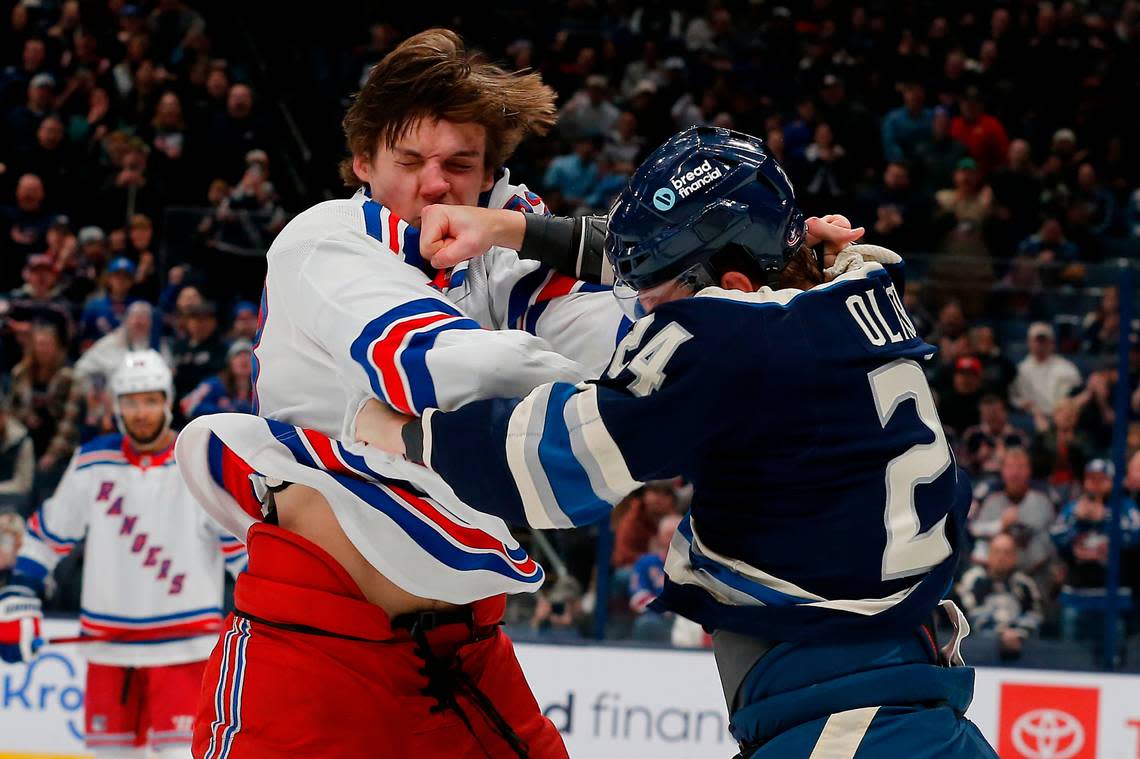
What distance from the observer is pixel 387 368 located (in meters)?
1.94

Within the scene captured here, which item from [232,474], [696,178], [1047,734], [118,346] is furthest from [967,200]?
[696,178]

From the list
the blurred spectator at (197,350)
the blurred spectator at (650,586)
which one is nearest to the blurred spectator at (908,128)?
the blurred spectator at (650,586)

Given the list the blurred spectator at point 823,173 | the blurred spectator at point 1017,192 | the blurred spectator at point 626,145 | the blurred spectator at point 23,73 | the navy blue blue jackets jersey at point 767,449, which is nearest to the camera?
the navy blue blue jackets jersey at point 767,449

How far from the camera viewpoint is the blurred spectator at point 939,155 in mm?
9680

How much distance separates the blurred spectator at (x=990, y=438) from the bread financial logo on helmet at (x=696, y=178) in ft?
14.8

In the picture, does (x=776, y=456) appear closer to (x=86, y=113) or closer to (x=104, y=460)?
(x=104, y=460)

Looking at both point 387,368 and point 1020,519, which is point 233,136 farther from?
point 387,368

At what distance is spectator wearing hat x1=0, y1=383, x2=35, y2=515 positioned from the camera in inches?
253

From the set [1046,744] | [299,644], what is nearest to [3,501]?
[1046,744]

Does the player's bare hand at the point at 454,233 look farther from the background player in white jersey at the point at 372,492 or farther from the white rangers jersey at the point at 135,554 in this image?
the white rangers jersey at the point at 135,554

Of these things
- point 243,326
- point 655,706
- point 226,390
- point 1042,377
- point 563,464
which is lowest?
point 655,706

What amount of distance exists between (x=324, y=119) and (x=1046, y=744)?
6.89 m

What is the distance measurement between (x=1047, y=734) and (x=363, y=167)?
4.16 m

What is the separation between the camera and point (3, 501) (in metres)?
6.40
